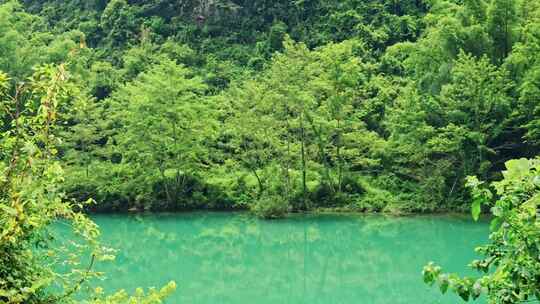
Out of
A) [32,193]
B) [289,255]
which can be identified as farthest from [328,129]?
[32,193]

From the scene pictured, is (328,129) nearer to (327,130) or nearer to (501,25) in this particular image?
(327,130)

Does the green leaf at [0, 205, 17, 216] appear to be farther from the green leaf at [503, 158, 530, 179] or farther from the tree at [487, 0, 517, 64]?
the tree at [487, 0, 517, 64]

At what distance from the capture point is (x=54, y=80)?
2.70m

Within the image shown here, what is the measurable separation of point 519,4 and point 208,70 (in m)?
17.4

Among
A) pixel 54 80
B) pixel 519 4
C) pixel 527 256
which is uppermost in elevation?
pixel 519 4

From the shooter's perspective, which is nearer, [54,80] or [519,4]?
[54,80]

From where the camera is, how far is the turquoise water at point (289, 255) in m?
12.0

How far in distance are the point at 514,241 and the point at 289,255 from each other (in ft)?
43.8

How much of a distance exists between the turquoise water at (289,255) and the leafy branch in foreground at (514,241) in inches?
313

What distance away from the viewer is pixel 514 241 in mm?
2564

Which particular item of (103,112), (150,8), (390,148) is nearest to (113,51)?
(150,8)

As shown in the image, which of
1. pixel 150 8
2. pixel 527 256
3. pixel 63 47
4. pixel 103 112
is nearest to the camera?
pixel 527 256

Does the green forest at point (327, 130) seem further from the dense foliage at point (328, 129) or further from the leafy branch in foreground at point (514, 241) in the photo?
the leafy branch in foreground at point (514, 241)

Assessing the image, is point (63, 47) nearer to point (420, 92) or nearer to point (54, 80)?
point (420, 92)
